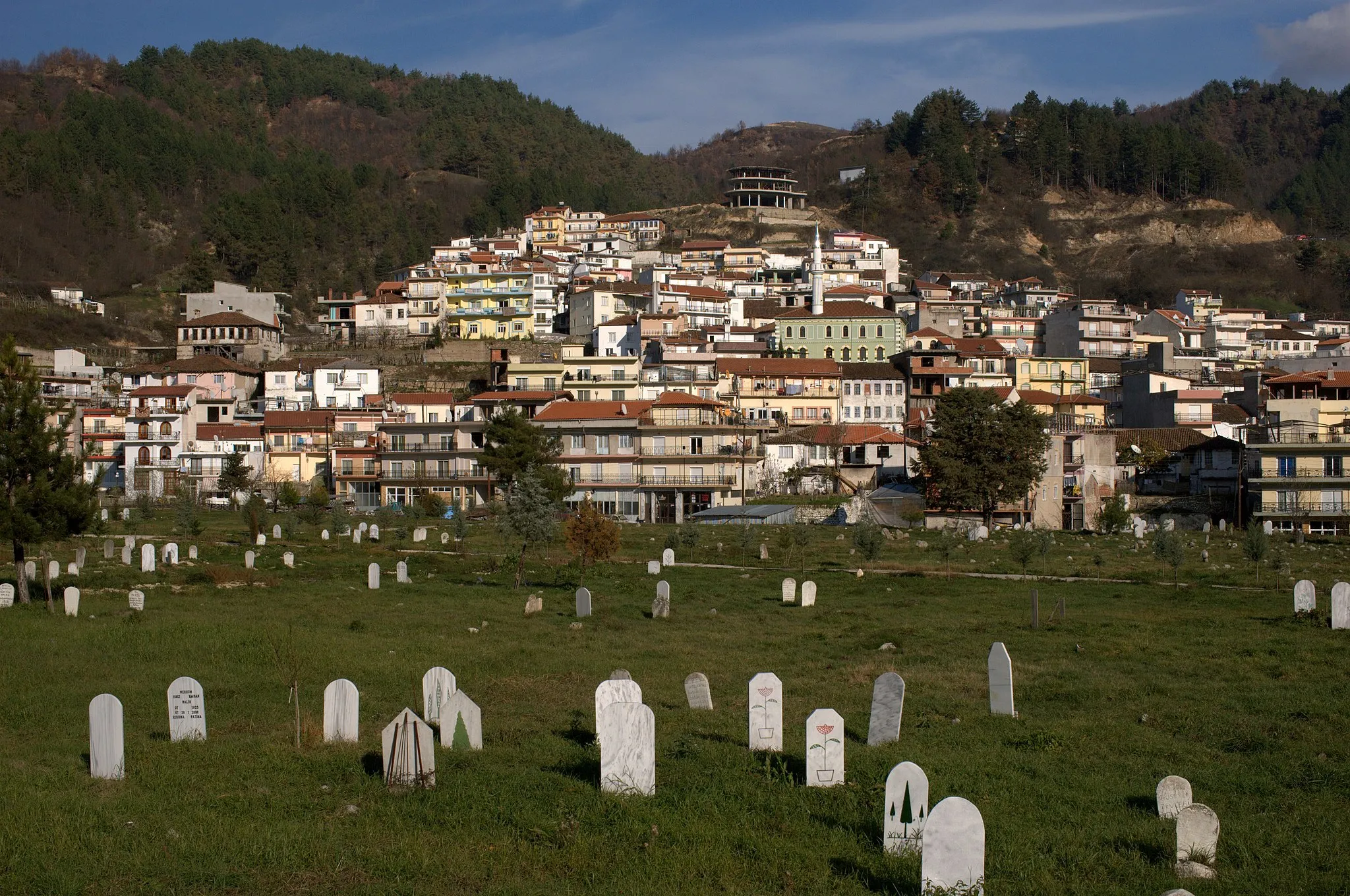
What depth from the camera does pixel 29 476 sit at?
2586 centimetres

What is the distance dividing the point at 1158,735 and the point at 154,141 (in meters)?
143

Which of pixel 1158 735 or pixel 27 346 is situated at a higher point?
pixel 27 346

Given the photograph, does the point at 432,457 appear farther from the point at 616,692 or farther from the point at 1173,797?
the point at 1173,797

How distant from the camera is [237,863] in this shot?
9.92 meters

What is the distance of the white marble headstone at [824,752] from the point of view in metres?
11.9

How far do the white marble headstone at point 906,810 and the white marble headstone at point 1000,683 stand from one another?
566 cm

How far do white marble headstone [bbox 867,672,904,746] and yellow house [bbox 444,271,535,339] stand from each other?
268ft

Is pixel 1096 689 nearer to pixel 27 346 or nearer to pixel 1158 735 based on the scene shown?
pixel 1158 735

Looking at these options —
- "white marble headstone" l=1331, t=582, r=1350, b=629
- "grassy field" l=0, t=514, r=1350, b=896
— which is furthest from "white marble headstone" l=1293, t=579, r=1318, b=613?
"white marble headstone" l=1331, t=582, r=1350, b=629

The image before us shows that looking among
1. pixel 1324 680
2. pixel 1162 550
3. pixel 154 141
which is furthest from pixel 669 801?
pixel 154 141

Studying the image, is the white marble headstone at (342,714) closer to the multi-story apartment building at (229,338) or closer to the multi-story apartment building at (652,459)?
the multi-story apartment building at (652,459)

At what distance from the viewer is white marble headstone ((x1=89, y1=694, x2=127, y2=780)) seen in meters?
12.2

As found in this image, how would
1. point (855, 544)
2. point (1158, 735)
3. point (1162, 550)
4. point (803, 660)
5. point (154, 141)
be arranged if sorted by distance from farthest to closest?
point (154, 141)
point (855, 544)
point (1162, 550)
point (803, 660)
point (1158, 735)

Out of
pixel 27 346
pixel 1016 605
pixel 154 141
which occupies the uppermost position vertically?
pixel 154 141
